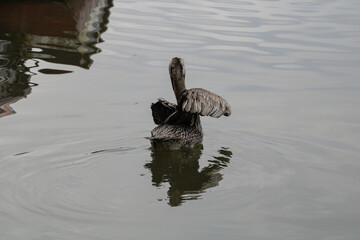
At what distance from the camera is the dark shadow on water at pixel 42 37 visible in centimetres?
973

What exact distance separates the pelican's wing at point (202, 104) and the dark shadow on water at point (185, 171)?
0.38 metres

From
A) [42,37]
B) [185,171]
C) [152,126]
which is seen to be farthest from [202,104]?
[42,37]

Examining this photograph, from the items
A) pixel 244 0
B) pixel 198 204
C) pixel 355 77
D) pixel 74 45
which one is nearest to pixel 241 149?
pixel 198 204

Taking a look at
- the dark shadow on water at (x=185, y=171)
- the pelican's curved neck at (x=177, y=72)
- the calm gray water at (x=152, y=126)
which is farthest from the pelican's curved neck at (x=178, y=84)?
the dark shadow on water at (x=185, y=171)

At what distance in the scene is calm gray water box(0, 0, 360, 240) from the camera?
19.7ft

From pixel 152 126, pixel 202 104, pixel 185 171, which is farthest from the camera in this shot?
pixel 152 126

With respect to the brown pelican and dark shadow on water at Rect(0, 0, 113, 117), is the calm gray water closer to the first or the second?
dark shadow on water at Rect(0, 0, 113, 117)

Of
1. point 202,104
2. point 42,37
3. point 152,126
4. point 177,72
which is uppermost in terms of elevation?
point 177,72

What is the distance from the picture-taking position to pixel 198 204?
6301 millimetres

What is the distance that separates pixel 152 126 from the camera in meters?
8.27

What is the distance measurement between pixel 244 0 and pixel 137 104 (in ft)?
23.8

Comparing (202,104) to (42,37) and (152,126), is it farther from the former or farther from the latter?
(42,37)

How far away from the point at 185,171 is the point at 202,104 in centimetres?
66

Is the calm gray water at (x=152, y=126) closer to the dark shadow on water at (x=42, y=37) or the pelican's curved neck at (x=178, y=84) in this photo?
the dark shadow on water at (x=42, y=37)
